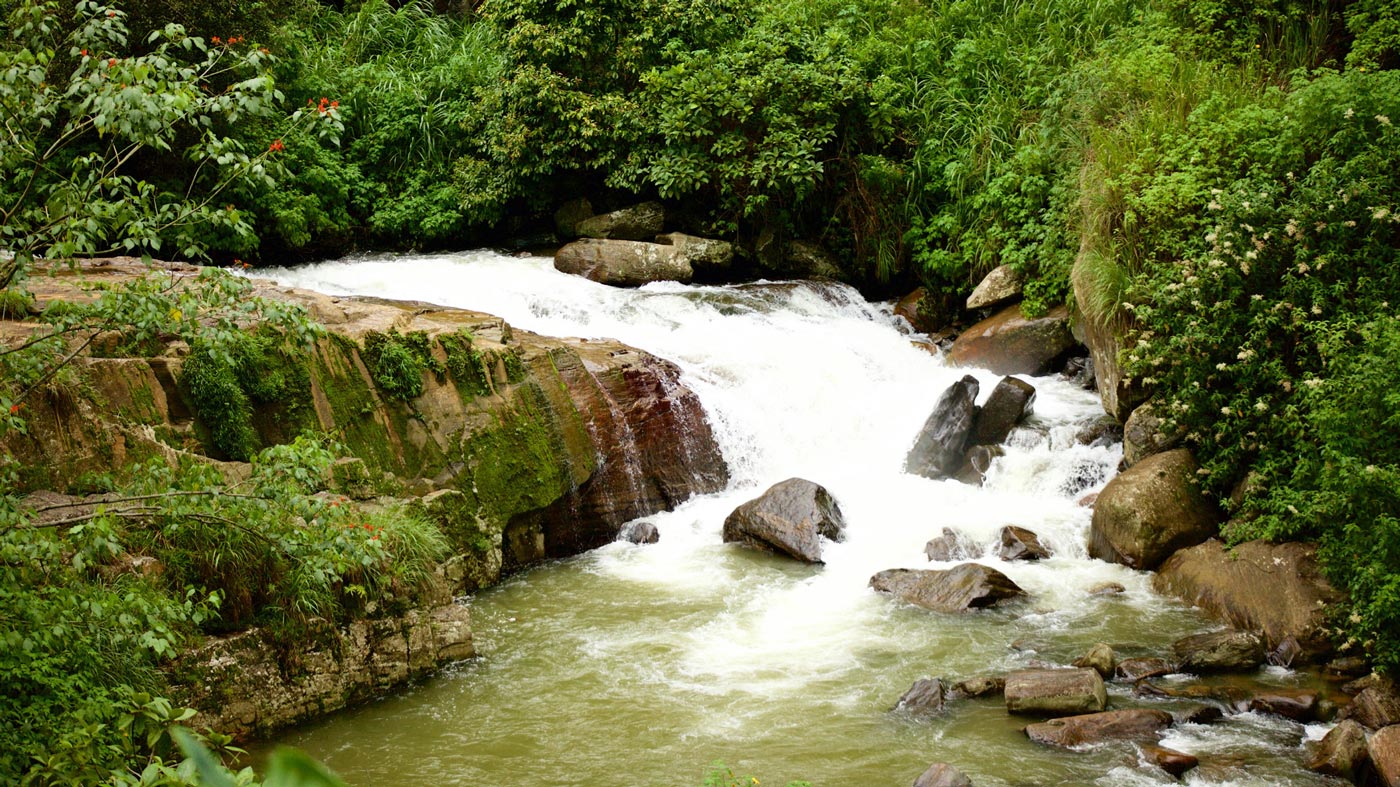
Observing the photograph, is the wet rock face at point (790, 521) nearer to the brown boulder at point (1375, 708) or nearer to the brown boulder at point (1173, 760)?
the brown boulder at point (1173, 760)

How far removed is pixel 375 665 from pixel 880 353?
27.3ft

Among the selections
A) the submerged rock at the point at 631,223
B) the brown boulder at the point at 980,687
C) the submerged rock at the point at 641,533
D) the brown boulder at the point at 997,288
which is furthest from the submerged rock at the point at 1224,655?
the submerged rock at the point at 631,223

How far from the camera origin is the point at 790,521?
988 cm

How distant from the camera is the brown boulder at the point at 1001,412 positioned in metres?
11.3

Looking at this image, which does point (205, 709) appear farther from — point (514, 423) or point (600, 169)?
point (600, 169)

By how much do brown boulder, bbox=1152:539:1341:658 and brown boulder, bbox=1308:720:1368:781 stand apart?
1.31m

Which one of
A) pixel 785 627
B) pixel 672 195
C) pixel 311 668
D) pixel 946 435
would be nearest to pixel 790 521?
pixel 785 627

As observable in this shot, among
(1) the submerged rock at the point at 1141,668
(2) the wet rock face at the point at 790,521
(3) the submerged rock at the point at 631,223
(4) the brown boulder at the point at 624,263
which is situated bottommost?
(1) the submerged rock at the point at 1141,668

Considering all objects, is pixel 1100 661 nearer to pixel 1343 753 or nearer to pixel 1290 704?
pixel 1290 704

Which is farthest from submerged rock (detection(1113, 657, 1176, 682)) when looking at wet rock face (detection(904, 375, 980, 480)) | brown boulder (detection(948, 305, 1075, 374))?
brown boulder (detection(948, 305, 1075, 374))

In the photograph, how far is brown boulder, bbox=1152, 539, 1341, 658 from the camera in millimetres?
7438

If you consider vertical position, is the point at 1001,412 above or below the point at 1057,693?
above

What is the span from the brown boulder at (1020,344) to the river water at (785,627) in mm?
314

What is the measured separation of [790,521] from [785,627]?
5.76 ft
